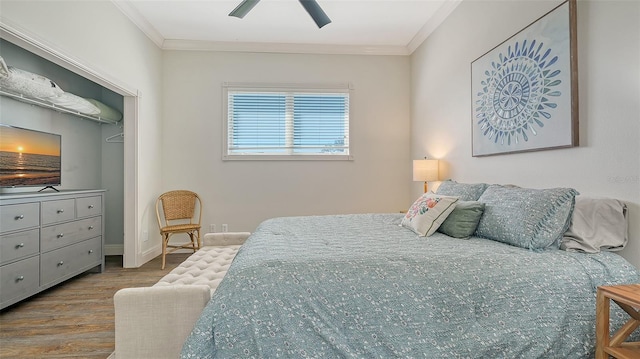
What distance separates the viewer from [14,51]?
2879 millimetres

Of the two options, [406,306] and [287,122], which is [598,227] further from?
[287,122]

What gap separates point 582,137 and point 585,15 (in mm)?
713

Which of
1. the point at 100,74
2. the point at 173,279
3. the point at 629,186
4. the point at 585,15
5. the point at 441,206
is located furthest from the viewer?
the point at 100,74

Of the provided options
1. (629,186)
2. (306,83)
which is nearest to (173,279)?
(629,186)

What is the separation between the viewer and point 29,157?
Result: 282 centimetres

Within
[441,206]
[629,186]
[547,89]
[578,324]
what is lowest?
[578,324]

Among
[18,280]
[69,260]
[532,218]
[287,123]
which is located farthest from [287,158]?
[532,218]

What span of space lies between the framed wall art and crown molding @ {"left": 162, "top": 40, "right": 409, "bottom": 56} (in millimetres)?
1832

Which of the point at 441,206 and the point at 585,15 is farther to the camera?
the point at 441,206

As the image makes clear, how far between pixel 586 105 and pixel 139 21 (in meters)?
4.25

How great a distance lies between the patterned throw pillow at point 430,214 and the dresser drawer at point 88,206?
3.18 metres

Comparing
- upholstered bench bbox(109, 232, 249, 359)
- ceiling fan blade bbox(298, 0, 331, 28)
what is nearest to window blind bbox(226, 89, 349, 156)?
ceiling fan blade bbox(298, 0, 331, 28)

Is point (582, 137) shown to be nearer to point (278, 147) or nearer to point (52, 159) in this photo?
point (278, 147)

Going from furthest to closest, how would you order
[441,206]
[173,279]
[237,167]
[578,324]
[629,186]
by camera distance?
[237,167] → [441,206] → [173,279] → [629,186] → [578,324]
